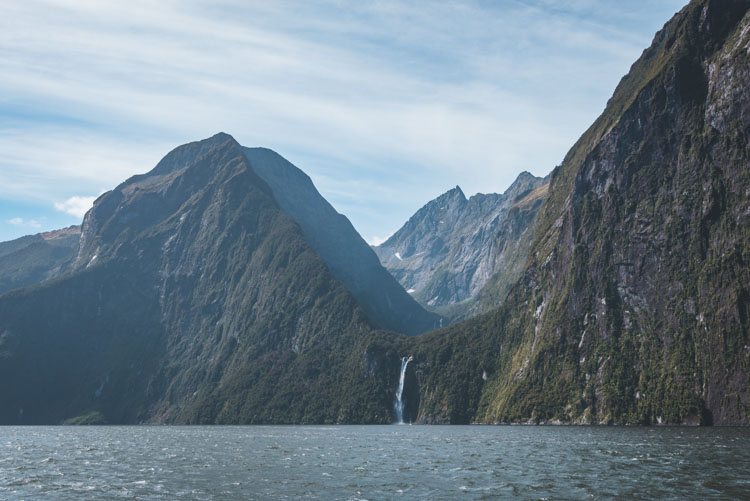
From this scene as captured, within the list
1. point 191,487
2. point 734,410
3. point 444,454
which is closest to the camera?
point 191,487

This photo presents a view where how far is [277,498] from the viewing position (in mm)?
61156

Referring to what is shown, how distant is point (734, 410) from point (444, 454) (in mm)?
127151

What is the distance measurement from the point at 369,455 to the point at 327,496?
47580 mm

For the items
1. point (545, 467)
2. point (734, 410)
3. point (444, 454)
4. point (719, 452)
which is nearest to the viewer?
point (545, 467)

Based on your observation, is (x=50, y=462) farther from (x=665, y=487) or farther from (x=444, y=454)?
(x=665, y=487)

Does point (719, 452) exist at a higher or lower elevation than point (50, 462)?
higher

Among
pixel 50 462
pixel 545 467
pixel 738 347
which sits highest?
pixel 738 347

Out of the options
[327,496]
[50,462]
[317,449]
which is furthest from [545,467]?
[50,462]

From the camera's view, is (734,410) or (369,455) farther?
(734,410)

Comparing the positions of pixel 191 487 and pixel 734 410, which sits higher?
pixel 734 410

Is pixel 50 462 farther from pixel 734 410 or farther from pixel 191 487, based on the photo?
pixel 734 410

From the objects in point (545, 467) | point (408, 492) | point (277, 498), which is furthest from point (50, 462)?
point (545, 467)

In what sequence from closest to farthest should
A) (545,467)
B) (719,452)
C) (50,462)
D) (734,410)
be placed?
1. (545,467)
2. (719,452)
3. (50,462)
4. (734,410)

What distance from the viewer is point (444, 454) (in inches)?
4240
